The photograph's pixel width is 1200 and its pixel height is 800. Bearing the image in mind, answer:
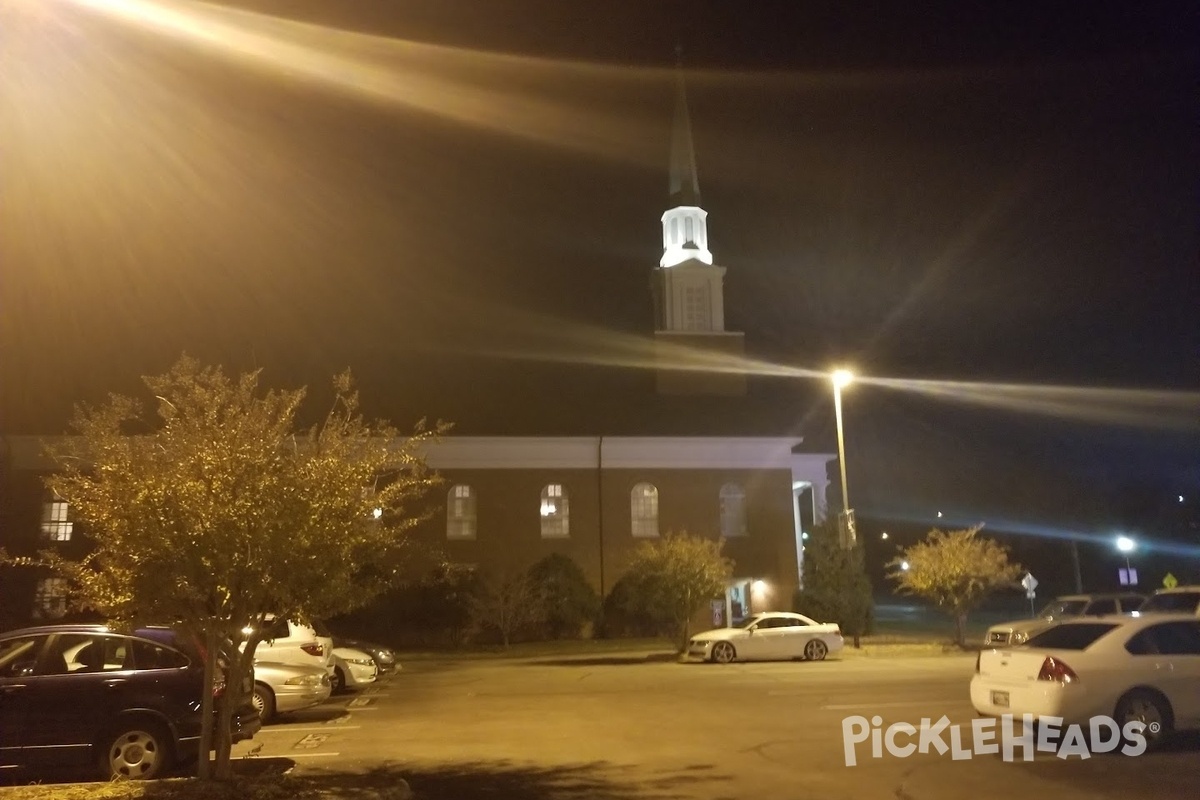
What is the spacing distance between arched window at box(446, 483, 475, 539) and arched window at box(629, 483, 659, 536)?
22.4 feet

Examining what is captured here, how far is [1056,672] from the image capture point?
36.4 ft

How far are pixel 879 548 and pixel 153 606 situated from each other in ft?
273

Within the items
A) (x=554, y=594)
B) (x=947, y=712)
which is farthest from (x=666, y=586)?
(x=947, y=712)

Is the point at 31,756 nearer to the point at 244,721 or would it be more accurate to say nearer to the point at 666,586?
the point at 244,721

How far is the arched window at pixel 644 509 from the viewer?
138 ft

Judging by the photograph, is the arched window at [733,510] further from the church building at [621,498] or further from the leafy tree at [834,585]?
the leafy tree at [834,585]

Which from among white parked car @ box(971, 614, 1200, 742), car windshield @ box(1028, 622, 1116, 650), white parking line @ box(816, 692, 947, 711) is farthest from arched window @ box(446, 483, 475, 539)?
white parked car @ box(971, 614, 1200, 742)

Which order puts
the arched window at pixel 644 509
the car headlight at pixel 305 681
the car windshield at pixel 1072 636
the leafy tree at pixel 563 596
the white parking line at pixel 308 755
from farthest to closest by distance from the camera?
the arched window at pixel 644 509
the leafy tree at pixel 563 596
the car headlight at pixel 305 681
the white parking line at pixel 308 755
the car windshield at pixel 1072 636

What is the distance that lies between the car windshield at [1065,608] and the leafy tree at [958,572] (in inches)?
88.6

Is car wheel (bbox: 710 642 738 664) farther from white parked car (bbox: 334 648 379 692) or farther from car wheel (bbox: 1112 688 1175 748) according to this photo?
car wheel (bbox: 1112 688 1175 748)

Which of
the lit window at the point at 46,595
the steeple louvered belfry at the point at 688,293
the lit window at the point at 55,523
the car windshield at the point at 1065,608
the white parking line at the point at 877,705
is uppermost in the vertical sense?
the steeple louvered belfry at the point at 688,293

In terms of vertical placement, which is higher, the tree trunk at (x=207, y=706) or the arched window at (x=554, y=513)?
the arched window at (x=554, y=513)

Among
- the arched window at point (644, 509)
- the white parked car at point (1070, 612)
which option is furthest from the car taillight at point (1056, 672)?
the arched window at point (644, 509)

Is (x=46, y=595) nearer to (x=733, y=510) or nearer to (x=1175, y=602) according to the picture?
(x=733, y=510)
